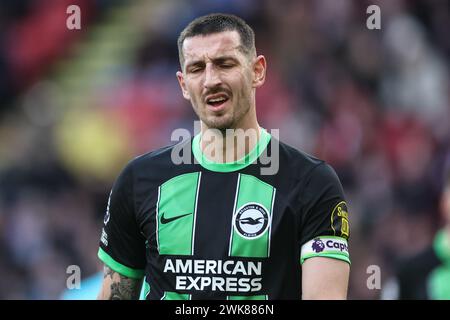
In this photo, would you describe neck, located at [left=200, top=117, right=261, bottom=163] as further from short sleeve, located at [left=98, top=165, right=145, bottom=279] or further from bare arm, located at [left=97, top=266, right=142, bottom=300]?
bare arm, located at [left=97, top=266, right=142, bottom=300]

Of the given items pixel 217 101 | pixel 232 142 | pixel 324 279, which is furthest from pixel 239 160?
pixel 324 279

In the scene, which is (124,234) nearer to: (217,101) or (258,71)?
(217,101)

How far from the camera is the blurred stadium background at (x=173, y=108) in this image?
932 centimetres

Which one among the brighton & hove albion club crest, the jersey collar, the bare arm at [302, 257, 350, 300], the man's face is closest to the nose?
the man's face

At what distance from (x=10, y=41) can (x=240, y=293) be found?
7894mm

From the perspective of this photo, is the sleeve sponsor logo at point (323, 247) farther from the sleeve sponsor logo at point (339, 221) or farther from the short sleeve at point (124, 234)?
the short sleeve at point (124, 234)

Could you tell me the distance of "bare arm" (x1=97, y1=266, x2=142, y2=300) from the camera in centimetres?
417

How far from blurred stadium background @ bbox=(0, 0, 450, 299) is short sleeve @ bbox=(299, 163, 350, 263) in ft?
16.1

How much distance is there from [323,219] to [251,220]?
30 centimetres

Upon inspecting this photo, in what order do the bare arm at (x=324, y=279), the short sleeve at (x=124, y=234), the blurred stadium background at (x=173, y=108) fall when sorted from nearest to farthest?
1. the bare arm at (x=324, y=279)
2. the short sleeve at (x=124, y=234)
3. the blurred stadium background at (x=173, y=108)

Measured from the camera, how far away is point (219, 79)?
3928 millimetres

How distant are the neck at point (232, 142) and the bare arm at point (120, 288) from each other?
66 cm

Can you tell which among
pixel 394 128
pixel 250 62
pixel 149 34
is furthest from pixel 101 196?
pixel 250 62

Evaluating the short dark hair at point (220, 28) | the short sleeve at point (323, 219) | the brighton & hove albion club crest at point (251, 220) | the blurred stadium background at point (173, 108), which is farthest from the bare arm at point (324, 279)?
the blurred stadium background at point (173, 108)
